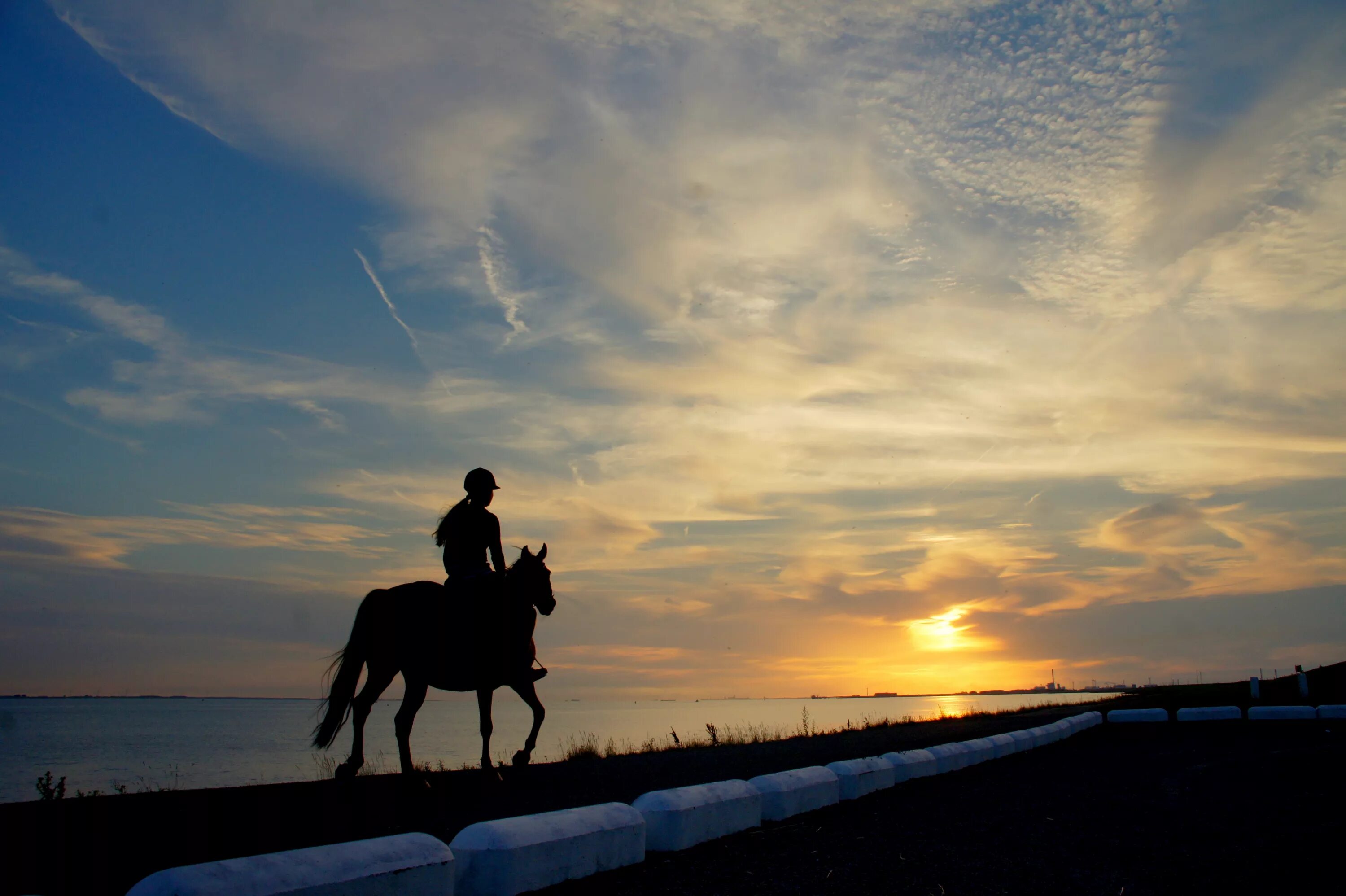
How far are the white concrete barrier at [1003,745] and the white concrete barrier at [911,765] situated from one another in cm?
285

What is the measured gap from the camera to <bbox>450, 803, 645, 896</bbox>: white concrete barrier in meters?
4.57

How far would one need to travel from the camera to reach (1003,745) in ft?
45.0

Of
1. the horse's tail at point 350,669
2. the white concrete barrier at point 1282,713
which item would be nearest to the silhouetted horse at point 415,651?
the horse's tail at point 350,669

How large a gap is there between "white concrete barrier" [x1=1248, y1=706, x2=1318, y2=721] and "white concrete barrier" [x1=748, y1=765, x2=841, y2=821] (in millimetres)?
16379

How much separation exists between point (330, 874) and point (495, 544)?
6341 mm

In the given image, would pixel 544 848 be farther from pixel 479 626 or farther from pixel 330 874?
pixel 479 626

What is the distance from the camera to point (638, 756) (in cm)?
1595

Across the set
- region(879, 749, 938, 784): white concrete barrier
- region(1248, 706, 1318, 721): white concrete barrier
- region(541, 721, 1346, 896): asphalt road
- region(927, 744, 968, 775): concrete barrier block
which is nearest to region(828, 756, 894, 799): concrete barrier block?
region(541, 721, 1346, 896): asphalt road

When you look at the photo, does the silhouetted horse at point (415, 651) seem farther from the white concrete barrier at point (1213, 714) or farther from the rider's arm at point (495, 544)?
the white concrete barrier at point (1213, 714)

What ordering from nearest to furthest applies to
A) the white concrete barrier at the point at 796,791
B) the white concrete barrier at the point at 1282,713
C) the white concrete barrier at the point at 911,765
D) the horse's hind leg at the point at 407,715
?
1. the white concrete barrier at the point at 796,791
2. the horse's hind leg at the point at 407,715
3. the white concrete barrier at the point at 911,765
4. the white concrete barrier at the point at 1282,713

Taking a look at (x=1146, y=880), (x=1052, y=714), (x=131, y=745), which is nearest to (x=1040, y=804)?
(x=1146, y=880)

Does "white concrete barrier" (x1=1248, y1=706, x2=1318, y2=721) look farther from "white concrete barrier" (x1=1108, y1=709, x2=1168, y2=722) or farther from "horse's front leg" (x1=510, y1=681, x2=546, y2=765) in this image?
"horse's front leg" (x1=510, y1=681, x2=546, y2=765)

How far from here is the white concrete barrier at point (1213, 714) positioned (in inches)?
806

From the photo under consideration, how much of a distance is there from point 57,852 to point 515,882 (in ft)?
9.18
